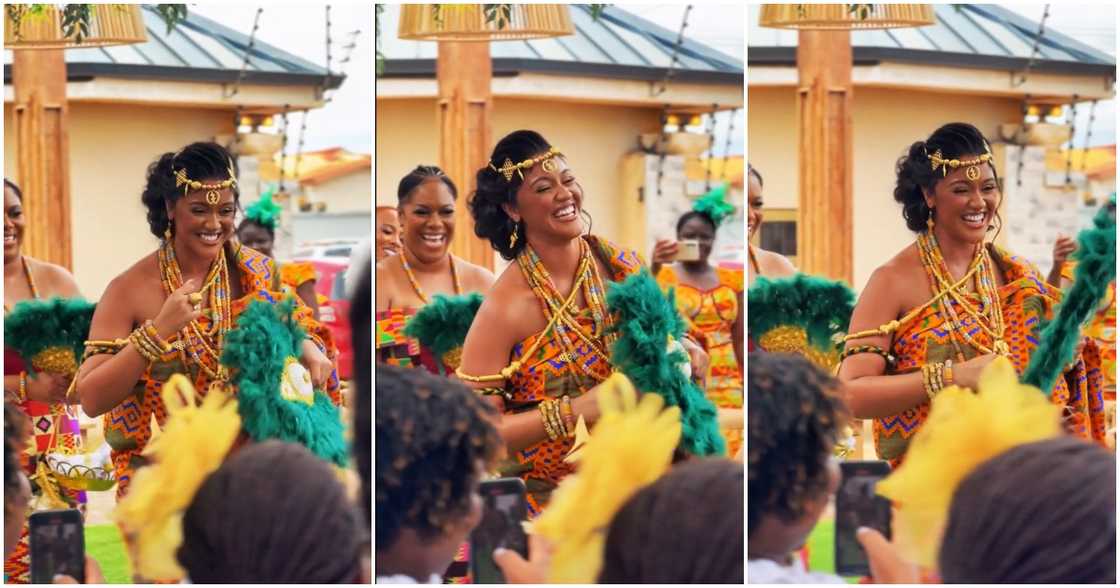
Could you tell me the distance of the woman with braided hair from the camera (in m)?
4.55

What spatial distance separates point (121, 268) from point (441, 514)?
1011mm

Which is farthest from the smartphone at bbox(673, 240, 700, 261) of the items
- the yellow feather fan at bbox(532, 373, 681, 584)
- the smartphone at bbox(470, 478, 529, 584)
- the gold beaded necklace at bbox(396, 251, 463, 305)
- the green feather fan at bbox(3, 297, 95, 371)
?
the green feather fan at bbox(3, 297, 95, 371)

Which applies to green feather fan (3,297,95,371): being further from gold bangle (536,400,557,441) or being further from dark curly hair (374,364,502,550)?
gold bangle (536,400,557,441)

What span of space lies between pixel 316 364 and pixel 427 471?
416mm

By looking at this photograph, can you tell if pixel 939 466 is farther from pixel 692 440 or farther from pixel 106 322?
pixel 106 322

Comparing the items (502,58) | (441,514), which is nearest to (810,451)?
(441,514)

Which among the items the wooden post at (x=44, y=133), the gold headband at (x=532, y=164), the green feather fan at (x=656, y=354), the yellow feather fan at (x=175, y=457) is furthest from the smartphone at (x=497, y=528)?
the wooden post at (x=44, y=133)

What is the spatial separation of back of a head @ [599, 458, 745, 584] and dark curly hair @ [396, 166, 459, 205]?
34.6 inches

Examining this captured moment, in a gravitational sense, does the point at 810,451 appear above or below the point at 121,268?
below

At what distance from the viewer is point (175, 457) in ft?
14.7

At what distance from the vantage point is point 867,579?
4.54 m

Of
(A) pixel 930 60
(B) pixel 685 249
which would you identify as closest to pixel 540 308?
(B) pixel 685 249

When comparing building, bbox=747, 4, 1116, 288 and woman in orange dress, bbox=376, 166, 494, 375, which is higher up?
building, bbox=747, 4, 1116, 288

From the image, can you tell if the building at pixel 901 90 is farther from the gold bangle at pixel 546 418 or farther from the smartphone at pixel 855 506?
the gold bangle at pixel 546 418
